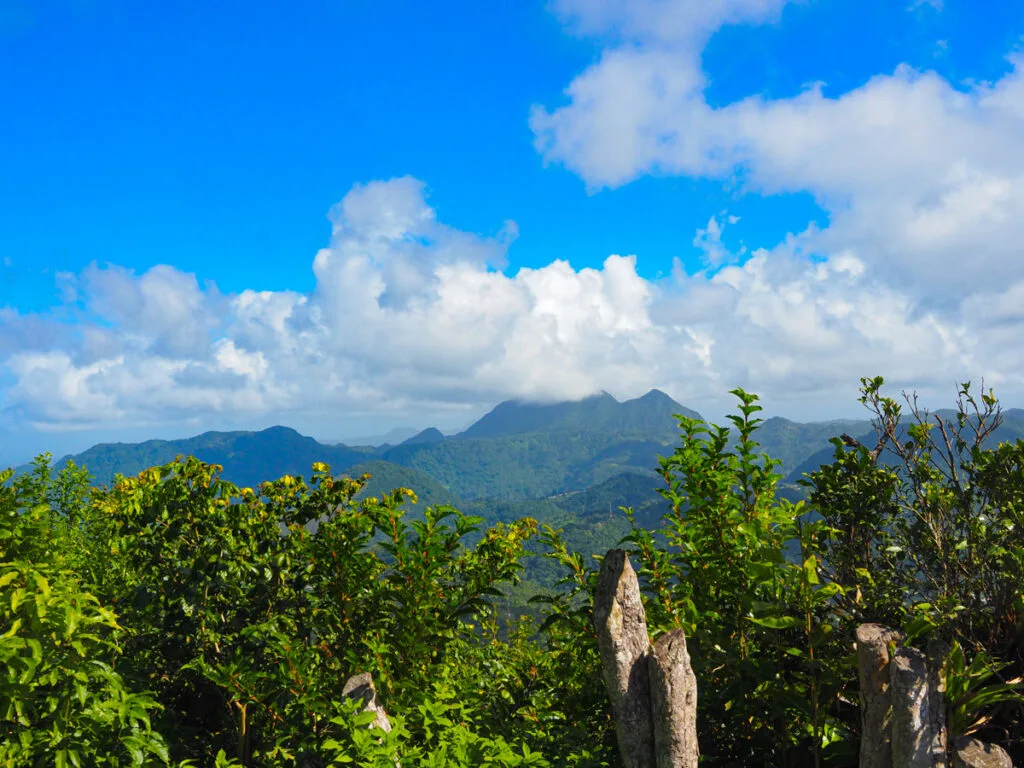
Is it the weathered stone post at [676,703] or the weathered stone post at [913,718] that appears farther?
the weathered stone post at [676,703]

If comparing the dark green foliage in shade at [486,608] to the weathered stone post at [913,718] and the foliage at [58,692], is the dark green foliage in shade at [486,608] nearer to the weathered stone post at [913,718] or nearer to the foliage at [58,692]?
the foliage at [58,692]

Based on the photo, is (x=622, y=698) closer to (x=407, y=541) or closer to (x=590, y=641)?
(x=590, y=641)

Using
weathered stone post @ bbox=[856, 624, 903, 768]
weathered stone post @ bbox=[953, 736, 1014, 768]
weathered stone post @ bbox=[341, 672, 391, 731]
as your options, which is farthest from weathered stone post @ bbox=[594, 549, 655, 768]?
weathered stone post @ bbox=[953, 736, 1014, 768]

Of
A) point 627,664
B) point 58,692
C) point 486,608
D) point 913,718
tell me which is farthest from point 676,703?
point 58,692

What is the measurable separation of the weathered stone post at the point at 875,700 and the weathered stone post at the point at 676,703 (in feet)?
3.21

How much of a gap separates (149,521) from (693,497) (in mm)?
4755

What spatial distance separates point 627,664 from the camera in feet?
14.3

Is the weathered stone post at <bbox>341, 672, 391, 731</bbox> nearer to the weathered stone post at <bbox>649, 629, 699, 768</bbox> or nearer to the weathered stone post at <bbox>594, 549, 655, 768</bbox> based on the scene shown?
the weathered stone post at <bbox>594, 549, 655, 768</bbox>

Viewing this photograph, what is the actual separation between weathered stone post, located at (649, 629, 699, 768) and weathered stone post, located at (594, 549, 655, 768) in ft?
0.72

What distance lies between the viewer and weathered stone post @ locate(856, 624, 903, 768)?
3734 mm

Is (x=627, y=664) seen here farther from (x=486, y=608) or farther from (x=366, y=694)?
(x=366, y=694)

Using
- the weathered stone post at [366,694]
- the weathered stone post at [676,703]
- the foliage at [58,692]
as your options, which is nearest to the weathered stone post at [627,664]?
the weathered stone post at [676,703]

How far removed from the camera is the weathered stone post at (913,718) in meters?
3.58

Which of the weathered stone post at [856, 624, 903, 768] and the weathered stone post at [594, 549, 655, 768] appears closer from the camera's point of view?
the weathered stone post at [856, 624, 903, 768]
